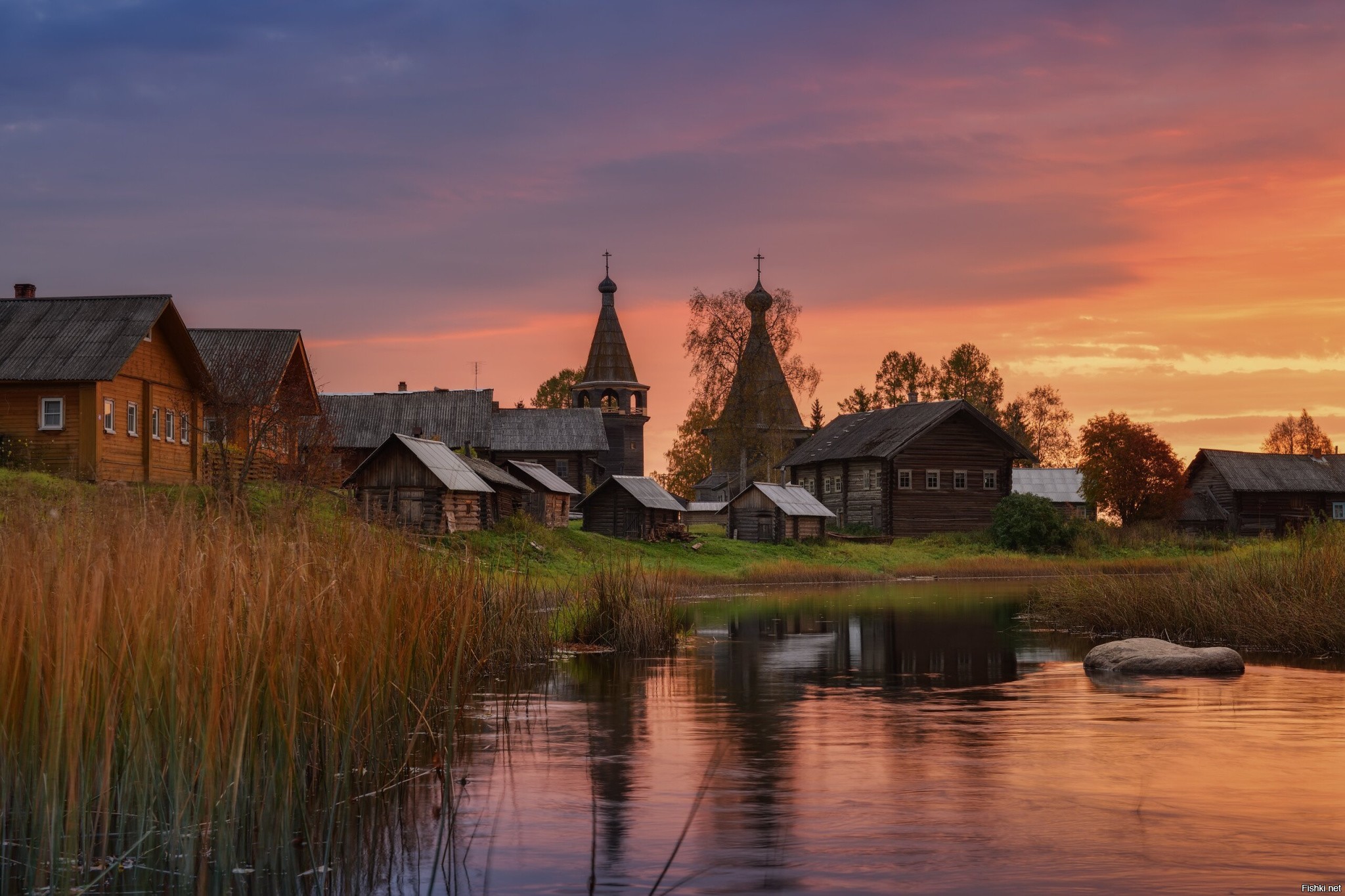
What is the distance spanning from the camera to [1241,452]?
243 feet

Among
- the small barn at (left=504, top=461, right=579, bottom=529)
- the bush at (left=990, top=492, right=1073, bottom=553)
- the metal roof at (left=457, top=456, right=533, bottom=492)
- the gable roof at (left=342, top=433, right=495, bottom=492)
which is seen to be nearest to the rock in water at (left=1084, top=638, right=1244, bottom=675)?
the gable roof at (left=342, top=433, right=495, bottom=492)

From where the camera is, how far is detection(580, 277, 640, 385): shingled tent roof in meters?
99.3

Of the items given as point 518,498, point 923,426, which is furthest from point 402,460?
point 923,426

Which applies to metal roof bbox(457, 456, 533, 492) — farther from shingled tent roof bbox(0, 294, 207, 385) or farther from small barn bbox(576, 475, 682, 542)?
shingled tent roof bbox(0, 294, 207, 385)

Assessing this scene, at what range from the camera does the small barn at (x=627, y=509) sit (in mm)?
55969

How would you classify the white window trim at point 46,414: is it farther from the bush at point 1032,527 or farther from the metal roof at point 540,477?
the bush at point 1032,527

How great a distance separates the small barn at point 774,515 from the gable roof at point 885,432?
5735mm

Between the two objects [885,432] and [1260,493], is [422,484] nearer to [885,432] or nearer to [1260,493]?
[885,432]

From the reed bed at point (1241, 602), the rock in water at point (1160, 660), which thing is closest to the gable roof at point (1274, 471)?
the reed bed at point (1241, 602)

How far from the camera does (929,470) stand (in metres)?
65.9

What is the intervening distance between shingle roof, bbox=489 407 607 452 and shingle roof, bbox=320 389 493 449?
8.14 ft

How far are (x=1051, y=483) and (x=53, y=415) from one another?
6368 cm

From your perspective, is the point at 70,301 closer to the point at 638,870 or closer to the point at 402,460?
the point at 402,460

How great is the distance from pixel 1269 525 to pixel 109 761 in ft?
242
